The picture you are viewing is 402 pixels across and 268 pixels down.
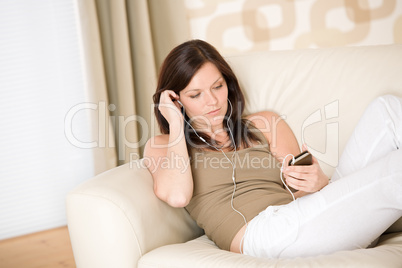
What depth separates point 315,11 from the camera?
122 inches

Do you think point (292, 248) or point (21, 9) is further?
point (21, 9)

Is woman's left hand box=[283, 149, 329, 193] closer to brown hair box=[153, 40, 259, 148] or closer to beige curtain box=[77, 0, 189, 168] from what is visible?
brown hair box=[153, 40, 259, 148]

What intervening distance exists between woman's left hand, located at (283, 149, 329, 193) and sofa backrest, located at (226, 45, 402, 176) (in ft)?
1.22

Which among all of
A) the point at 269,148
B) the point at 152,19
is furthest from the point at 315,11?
the point at 269,148

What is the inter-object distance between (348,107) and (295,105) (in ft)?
0.72

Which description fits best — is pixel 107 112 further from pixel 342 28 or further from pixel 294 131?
pixel 342 28

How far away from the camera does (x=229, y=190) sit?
1629 millimetres

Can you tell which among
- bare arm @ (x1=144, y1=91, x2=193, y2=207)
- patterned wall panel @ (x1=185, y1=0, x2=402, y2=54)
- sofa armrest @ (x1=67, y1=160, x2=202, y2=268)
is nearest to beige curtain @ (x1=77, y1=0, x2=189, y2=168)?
patterned wall panel @ (x1=185, y1=0, x2=402, y2=54)

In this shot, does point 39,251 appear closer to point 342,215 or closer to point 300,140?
point 300,140

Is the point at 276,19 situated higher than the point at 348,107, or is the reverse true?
the point at 276,19

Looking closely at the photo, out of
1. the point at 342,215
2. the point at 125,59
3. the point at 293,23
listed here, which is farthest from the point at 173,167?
the point at 293,23

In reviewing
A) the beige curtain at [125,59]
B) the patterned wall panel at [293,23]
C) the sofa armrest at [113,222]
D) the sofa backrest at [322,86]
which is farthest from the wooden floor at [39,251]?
the patterned wall panel at [293,23]

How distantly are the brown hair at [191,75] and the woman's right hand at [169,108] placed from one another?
4 centimetres

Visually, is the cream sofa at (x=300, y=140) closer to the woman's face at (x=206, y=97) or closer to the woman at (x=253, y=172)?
the woman at (x=253, y=172)
